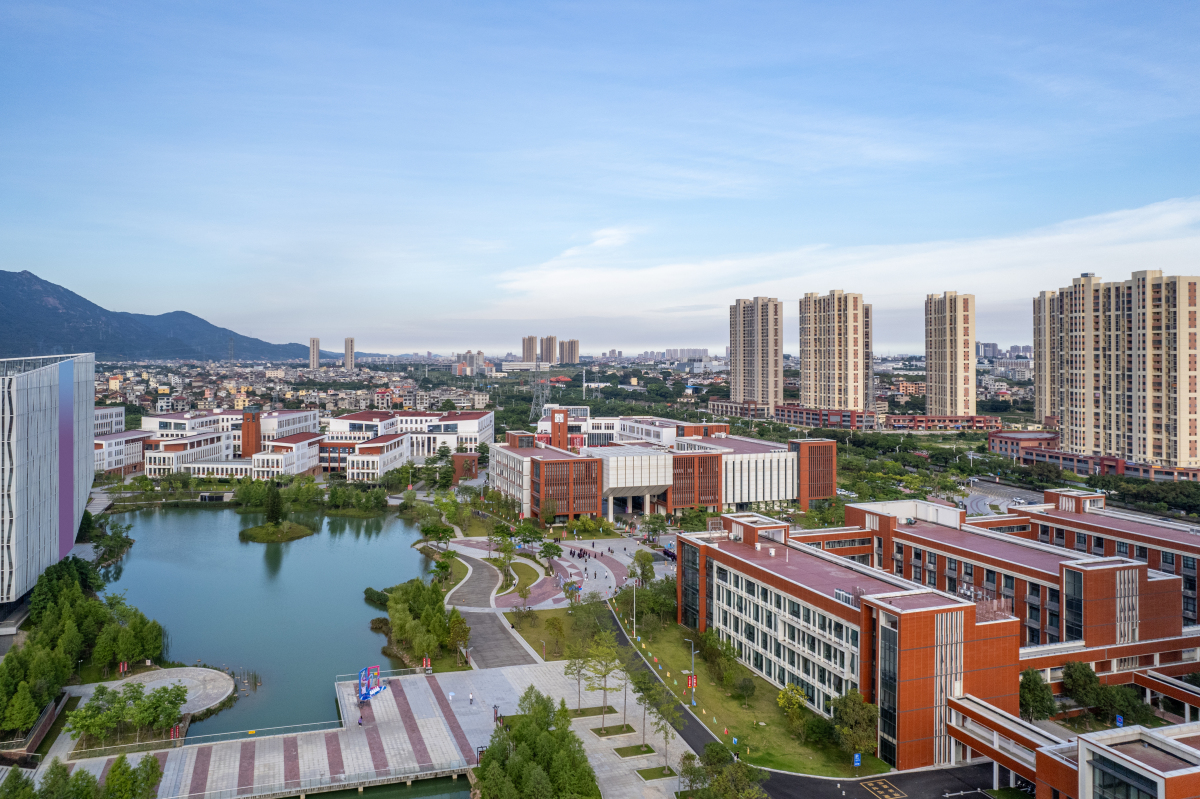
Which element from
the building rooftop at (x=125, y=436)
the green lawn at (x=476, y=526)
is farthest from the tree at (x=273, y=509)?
the building rooftop at (x=125, y=436)

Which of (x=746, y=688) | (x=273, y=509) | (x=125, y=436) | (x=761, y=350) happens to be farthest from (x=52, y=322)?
(x=746, y=688)

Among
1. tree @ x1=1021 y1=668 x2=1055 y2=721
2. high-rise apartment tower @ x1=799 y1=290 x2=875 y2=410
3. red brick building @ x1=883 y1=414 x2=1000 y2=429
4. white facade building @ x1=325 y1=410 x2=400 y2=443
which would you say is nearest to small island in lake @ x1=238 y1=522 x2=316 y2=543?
white facade building @ x1=325 y1=410 x2=400 y2=443

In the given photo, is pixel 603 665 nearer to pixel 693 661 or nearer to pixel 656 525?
pixel 693 661

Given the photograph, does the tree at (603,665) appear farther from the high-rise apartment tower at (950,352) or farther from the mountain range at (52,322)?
the mountain range at (52,322)

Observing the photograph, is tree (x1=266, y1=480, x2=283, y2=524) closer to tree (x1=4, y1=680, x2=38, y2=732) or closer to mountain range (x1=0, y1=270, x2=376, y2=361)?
tree (x1=4, y1=680, x2=38, y2=732)

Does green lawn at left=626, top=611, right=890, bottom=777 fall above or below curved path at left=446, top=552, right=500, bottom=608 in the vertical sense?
below

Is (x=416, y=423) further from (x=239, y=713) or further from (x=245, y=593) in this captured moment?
(x=239, y=713)

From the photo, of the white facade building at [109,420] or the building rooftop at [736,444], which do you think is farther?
the white facade building at [109,420]

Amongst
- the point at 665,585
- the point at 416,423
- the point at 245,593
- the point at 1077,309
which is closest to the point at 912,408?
the point at 1077,309
